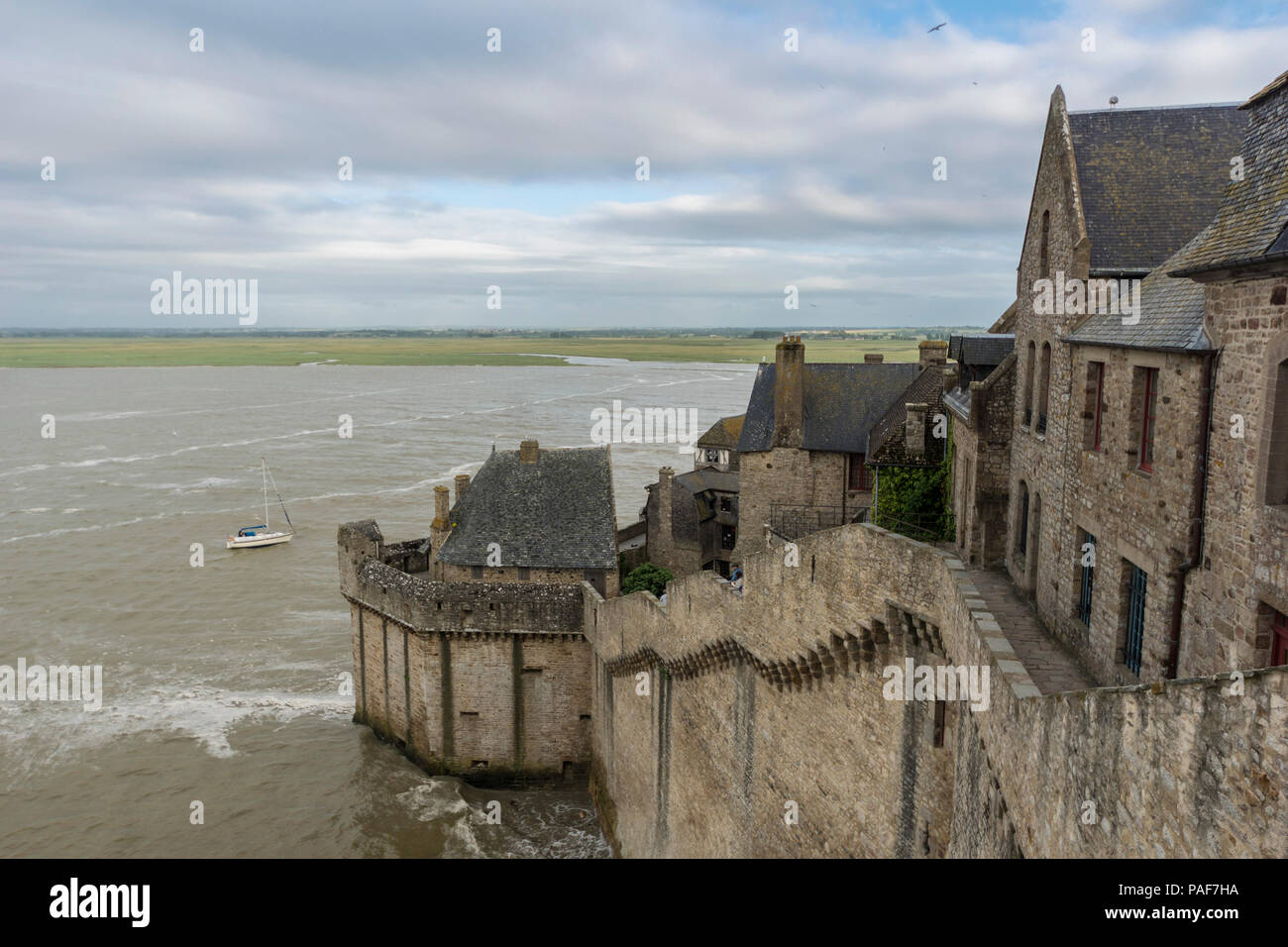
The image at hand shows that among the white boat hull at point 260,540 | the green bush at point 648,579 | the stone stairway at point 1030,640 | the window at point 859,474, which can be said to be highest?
the window at point 859,474

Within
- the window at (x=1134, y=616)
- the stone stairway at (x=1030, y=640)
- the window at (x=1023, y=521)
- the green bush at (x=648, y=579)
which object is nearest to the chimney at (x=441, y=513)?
the green bush at (x=648, y=579)

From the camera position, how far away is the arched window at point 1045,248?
16.1m

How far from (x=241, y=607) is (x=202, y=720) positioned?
11.6m

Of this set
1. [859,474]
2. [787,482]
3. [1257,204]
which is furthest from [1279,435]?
[787,482]

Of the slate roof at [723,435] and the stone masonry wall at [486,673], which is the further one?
the slate roof at [723,435]

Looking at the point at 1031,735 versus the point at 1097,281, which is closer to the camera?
the point at 1031,735

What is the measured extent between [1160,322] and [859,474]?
2131cm

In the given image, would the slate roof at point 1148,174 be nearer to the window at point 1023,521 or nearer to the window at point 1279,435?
the window at point 1023,521

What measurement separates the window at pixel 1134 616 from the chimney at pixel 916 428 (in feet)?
42.8

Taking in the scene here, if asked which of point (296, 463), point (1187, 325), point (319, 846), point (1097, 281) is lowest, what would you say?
point (319, 846)

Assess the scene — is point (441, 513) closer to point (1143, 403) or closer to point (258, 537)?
point (1143, 403)

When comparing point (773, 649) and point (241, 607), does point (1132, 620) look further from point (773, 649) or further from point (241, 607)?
point (241, 607)
